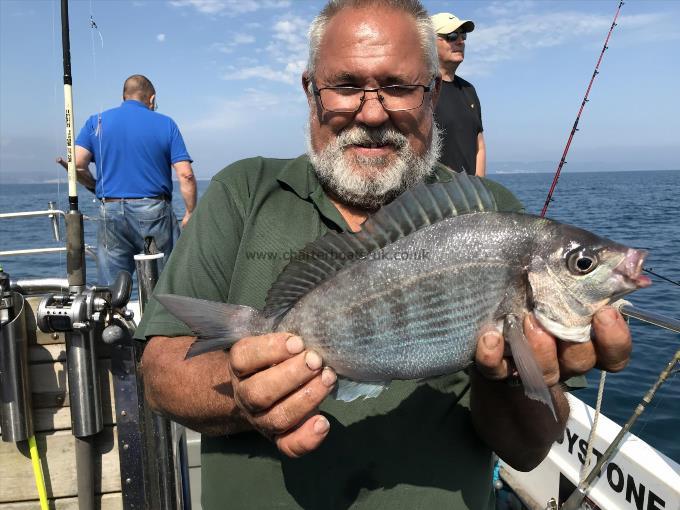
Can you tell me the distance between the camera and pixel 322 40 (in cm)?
234

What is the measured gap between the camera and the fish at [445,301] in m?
1.64

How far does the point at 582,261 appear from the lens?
1.64 metres

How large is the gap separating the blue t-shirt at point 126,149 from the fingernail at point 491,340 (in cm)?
554

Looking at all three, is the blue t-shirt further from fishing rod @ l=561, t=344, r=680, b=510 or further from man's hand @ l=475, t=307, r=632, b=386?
man's hand @ l=475, t=307, r=632, b=386

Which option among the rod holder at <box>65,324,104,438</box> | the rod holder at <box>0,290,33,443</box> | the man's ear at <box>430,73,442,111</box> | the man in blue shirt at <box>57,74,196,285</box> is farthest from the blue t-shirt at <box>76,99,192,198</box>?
the man's ear at <box>430,73,442,111</box>

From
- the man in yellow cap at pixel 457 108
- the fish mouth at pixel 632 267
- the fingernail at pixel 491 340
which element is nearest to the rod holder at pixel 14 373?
the fingernail at pixel 491 340

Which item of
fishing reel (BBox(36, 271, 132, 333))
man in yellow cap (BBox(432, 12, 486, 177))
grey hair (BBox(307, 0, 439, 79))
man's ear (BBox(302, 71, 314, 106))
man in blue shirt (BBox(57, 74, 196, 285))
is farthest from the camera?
man in blue shirt (BBox(57, 74, 196, 285))

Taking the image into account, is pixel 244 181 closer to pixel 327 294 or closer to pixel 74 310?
pixel 327 294

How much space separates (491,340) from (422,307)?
0.79 ft

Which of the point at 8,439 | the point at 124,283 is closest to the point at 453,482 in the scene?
the point at 124,283

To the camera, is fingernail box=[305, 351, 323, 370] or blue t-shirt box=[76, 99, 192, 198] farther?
blue t-shirt box=[76, 99, 192, 198]

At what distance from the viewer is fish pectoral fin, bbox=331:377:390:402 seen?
67.8 inches

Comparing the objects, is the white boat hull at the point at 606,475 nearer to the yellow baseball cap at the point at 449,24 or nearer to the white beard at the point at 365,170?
the white beard at the point at 365,170

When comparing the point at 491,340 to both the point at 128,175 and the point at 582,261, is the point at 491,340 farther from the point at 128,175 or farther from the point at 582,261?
the point at 128,175
